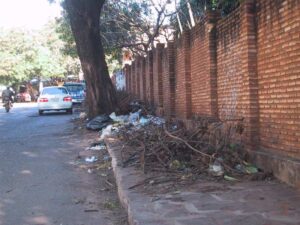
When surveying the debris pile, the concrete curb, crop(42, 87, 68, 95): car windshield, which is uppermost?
crop(42, 87, 68, 95): car windshield

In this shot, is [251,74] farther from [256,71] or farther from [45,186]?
[45,186]

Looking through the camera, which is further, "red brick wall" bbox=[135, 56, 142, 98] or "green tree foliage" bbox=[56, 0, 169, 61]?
"green tree foliage" bbox=[56, 0, 169, 61]

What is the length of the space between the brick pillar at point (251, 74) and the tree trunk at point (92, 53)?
10942mm

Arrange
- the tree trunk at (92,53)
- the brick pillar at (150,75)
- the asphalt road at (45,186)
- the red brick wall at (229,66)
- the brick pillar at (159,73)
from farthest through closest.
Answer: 1. the brick pillar at (150,75)
2. the tree trunk at (92,53)
3. the brick pillar at (159,73)
4. the red brick wall at (229,66)
5. the asphalt road at (45,186)

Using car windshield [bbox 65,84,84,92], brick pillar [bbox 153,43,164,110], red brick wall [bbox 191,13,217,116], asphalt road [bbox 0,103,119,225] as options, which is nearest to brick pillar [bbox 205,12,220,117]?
red brick wall [bbox 191,13,217,116]

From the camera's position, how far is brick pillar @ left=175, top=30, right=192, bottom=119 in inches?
538

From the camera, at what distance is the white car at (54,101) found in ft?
94.1

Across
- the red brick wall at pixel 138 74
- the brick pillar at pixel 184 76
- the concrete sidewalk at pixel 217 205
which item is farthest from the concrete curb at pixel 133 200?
the red brick wall at pixel 138 74

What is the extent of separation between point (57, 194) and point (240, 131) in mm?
3183

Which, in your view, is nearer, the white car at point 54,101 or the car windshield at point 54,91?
the white car at point 54,101

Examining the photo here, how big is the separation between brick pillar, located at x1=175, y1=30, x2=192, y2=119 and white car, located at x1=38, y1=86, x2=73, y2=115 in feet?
49.7

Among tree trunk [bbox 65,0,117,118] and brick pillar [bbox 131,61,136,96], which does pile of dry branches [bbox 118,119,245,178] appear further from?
brick pillar [bbox 131,61,136,96]

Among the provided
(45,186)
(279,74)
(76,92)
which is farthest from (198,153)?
(76,92)

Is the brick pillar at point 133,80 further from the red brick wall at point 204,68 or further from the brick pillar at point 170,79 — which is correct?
the red brick wall at point 204,68
